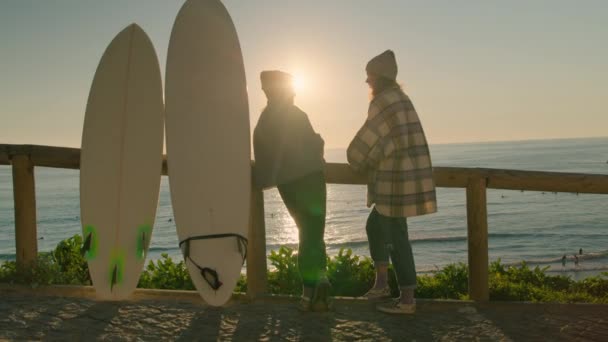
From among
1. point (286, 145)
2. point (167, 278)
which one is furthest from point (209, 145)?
point (167, 278)

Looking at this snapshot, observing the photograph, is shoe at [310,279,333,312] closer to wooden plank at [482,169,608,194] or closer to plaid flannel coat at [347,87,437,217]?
plaid flannel coat at [347,87,437,217]

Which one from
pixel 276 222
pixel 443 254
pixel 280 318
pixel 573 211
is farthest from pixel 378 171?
pixel 573 211

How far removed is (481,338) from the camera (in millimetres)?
3611

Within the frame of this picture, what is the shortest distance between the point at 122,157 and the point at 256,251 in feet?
4.76

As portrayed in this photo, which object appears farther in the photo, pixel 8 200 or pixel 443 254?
pixel 8 200

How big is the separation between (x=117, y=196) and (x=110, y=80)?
3.40ft

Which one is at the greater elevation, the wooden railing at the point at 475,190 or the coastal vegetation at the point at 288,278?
the wooden railing at the point at 475,190

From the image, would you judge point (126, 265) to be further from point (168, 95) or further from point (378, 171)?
point (378, 171)

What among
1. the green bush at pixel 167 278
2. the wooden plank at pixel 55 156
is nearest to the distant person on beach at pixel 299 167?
the wooden plank at pixel 55 156

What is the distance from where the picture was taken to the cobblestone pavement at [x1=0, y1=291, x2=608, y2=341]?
12.0ft

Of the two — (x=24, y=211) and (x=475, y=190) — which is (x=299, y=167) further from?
(x=24, y=211)

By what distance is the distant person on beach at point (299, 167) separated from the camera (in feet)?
13.3

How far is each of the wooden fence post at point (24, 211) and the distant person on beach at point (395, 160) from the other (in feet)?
9.49

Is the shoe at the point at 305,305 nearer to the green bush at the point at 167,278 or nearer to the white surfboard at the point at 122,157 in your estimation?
the white surfboard at the point at 122,157
